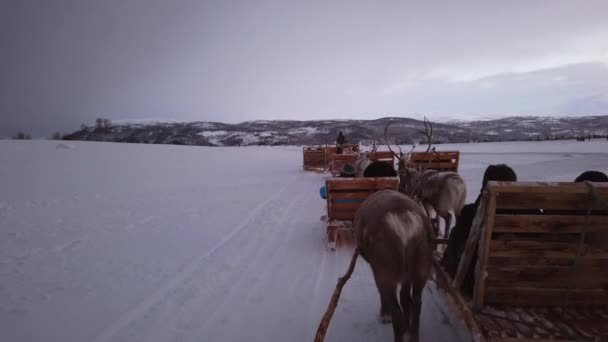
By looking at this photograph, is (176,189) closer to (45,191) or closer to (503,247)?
(45,191)

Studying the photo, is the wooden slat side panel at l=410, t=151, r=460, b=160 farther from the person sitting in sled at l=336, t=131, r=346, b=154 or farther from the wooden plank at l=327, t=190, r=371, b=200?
the person sitting in sled at l=336, t=131, r=346, b=154

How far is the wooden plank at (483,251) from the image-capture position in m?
2.47

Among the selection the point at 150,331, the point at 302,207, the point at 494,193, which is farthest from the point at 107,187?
the point at 494,193

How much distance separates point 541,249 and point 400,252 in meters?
1.23

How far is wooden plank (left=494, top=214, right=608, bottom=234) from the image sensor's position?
2480mm

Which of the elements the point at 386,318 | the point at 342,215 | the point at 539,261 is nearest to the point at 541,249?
the point at 539,261

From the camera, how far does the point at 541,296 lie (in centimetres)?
277

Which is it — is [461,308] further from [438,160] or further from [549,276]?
[438,160]

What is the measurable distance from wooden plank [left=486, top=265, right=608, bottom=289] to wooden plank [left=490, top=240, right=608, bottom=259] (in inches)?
5.2

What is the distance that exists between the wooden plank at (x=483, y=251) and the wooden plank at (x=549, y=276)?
0.09m

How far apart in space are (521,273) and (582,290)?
54cm

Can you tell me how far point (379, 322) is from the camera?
3.62 m

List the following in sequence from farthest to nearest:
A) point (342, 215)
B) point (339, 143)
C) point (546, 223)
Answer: point (339, 143)
point (342, 215)
point (546, 223)

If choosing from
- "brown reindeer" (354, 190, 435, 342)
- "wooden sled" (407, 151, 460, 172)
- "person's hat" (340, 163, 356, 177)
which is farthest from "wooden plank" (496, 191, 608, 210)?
"wooden sled" (407, 151, 460, 172)
